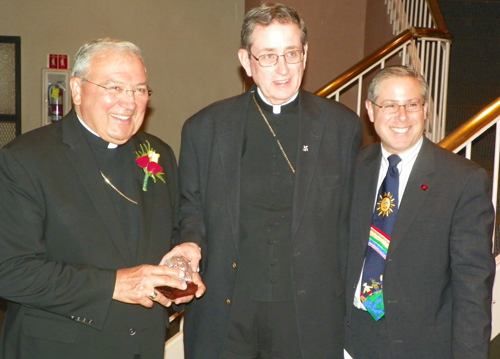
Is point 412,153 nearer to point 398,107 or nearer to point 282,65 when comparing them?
point 398,107

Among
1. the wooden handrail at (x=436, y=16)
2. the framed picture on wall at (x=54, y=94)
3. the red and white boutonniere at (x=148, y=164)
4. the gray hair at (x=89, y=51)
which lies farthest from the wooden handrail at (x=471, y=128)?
the framed picture on wall at (x=54, y=94)

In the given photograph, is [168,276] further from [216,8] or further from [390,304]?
[216,8]

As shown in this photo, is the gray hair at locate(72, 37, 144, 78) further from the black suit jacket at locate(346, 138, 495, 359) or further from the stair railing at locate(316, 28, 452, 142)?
the stair railing at locate(316, 28, 452, 142)

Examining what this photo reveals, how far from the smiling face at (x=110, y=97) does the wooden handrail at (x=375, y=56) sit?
2.93m

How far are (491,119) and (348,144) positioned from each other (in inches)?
35.8

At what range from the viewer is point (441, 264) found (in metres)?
2.29

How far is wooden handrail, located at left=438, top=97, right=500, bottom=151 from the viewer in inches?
115

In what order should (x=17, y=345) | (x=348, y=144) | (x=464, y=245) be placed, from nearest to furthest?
1. (x=17, y=345)
2. (x=464, y=245)
3. (x=348, y=144)

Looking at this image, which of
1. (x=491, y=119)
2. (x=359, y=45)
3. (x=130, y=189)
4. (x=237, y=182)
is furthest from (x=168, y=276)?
(x=359, y=45)

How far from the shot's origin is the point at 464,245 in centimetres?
222

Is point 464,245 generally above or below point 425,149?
below

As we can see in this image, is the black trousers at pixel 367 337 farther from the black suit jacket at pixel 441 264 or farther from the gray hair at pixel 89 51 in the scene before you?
the gray hair at pixel 89 51

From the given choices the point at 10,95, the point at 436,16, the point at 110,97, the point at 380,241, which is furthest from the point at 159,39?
the point at 380,241

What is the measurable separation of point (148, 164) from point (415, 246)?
111 centimetres
